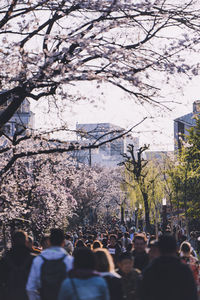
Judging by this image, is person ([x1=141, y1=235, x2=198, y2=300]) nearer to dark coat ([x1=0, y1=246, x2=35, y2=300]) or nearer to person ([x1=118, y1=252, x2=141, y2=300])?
person ([x1=118, y1=252, x2=141, y2=300])

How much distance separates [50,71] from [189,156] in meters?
21.7

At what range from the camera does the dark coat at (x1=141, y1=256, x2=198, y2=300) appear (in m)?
5.41

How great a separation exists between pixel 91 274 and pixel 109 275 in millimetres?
774

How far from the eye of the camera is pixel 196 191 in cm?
Result: 3325

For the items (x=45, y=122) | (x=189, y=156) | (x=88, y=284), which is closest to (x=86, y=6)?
(x=45, y=122)

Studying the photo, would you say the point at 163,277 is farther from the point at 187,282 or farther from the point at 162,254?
the point at 162,254

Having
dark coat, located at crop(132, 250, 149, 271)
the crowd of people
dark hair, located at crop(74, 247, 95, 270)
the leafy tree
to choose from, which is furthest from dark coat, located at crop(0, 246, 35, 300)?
the leafy tree

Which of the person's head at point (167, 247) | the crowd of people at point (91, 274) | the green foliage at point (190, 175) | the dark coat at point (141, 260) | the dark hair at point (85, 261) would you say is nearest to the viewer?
the crowd of people at point (91, 274)

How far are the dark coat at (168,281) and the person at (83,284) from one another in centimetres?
43

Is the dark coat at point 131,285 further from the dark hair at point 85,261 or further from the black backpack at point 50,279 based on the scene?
the dark hair at point 85,261

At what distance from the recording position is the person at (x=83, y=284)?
17.3ft

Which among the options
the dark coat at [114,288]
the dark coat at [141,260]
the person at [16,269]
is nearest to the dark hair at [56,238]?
the person at [16,269]

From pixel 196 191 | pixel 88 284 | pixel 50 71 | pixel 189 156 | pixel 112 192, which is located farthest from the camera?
pixel 112 192

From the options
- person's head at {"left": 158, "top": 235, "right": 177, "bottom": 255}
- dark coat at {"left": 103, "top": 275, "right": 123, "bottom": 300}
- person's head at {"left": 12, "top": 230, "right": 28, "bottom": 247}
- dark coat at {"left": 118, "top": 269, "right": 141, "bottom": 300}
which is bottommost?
dark coat at {"left": 118, "top": 269, "right": 141, "bottom": 300}
